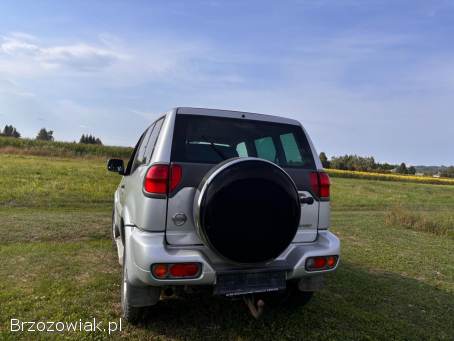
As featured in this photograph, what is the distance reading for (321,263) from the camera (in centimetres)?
307

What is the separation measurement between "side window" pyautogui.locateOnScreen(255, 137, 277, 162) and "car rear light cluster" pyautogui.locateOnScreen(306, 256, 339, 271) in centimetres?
98

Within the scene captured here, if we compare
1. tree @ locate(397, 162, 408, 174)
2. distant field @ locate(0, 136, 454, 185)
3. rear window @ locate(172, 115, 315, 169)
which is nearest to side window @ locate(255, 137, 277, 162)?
rear window @ locate(172, 115, 315, 169)

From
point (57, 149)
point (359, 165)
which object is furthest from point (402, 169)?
point (57, 149)

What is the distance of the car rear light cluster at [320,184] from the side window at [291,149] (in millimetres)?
191

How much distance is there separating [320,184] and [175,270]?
148cm

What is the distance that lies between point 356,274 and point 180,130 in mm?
3776

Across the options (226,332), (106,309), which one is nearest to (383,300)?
(226,332)

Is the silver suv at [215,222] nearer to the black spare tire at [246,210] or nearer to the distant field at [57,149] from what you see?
the black spare tire at [246,210]

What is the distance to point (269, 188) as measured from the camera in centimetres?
271

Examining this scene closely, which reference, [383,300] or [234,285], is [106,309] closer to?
[234,285]

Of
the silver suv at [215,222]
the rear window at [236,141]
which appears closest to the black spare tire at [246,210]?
the silver suv at [215,222]

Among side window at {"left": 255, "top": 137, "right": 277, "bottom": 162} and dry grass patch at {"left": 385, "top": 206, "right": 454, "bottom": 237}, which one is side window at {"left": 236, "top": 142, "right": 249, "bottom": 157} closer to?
side window at {"left": 255, "top": 137, "right": 277, "bottom": 162}

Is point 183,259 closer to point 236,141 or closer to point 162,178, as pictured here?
point 162,178

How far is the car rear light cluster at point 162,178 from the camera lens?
2.76m
